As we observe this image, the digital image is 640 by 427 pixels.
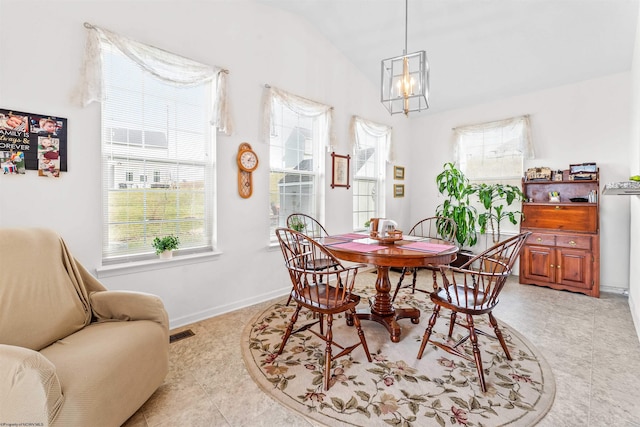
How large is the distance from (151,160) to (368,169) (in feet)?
10.6

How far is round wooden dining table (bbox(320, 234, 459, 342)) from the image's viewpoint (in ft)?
7.04

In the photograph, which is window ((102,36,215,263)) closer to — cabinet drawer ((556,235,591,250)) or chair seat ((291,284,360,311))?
chair seat ((291,284,360,311))

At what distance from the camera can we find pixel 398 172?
17.8 ft

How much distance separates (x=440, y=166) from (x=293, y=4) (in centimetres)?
345

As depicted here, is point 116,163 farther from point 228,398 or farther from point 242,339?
point 228,398

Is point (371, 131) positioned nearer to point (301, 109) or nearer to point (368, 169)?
point (368, 169)

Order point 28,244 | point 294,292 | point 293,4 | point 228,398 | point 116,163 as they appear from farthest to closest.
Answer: point 293,4 → point 116,163 → point 294,292 → point 228,398 → point 28,244

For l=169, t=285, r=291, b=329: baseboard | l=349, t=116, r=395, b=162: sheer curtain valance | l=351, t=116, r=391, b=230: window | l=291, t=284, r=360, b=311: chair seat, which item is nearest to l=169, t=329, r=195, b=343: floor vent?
l=169, t=285, r=291, b=329: baseboard

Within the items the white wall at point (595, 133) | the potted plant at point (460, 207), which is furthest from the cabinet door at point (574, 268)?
the potted plant at point (460, 207)

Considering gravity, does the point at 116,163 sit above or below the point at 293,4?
below

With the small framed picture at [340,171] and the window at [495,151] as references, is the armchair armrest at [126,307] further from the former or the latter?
the window at [495,151]

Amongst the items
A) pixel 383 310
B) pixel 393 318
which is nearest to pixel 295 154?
pixel 383 310

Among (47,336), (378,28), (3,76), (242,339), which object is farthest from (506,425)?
(378,28)

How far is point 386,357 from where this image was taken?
2266 millimetres
